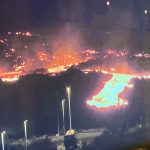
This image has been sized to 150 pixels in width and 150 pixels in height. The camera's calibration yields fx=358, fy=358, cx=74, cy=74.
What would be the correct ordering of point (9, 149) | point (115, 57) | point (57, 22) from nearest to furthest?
point (9, 149)
point (57, 22)
point (115, 57)

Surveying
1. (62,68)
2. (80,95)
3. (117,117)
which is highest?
(62,68)

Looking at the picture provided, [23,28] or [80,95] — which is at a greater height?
[23,28]

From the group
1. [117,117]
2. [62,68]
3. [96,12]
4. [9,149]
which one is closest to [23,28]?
[62,68]

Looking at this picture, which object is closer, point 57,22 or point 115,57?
point 57,22

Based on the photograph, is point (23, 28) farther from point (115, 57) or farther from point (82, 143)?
point (82, 143)

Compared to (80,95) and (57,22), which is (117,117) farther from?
(57,22)

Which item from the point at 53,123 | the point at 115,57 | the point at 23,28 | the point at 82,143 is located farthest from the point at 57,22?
the point at 82,143

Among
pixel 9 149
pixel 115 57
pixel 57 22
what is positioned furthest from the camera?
pixel 115 57
